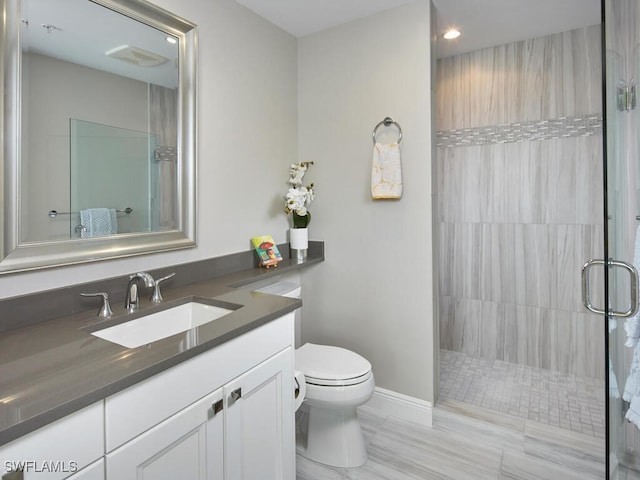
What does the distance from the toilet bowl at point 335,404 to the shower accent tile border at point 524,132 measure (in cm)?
198

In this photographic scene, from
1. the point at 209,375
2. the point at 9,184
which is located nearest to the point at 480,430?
the point at 209,375

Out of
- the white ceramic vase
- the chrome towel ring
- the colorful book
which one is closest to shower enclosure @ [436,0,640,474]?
the chrome towel ring

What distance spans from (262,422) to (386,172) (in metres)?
1.46

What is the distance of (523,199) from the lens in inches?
108

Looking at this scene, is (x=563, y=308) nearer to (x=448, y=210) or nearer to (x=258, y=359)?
(x=448, y=210)

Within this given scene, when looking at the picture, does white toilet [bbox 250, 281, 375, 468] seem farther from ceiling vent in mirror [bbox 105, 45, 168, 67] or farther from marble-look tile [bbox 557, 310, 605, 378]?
marble-look tile [bbox 557, 310, 605, 378]

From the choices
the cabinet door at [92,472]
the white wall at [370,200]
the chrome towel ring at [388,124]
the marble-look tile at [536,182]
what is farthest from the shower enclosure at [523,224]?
the cabinet door at [92,472]

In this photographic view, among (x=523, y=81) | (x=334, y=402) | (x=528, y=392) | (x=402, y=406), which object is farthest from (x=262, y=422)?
(x=523, y=81)

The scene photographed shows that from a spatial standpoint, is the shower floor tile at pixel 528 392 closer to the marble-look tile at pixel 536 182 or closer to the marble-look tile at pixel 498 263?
the marble-look tile at pixel 498 263

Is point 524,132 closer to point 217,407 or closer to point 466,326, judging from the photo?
point 466,326

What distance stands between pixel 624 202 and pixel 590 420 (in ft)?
5.60

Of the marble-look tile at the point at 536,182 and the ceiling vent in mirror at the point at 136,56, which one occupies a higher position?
the ceiling vent in mirror at the point at 136,56

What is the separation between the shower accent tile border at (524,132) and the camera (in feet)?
8.25

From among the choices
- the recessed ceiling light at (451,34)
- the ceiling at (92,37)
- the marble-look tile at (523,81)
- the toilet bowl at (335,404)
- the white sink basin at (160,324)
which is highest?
the recessed ceiling light at (451,34)
